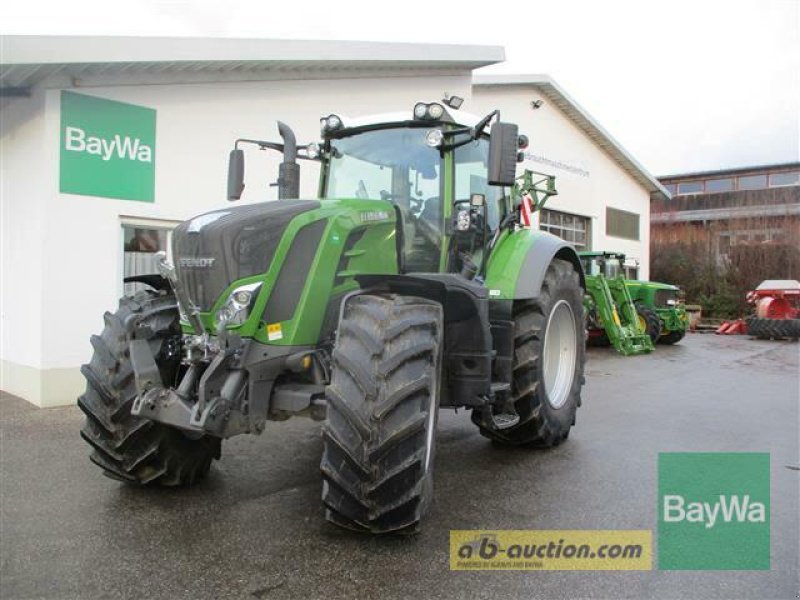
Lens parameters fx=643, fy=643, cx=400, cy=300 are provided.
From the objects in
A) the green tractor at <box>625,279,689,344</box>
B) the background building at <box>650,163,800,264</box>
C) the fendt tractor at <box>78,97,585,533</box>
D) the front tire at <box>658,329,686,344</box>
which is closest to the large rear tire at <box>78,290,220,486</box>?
the fendt tractor at <box>78,97,585,533</box>

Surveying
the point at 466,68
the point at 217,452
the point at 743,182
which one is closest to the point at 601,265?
the point at 466,68

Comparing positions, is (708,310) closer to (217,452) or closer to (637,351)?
(637,351)

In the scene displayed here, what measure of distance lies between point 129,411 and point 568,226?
52.5ft

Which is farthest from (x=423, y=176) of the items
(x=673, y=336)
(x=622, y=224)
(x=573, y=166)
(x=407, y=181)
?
(x=622, y=224)

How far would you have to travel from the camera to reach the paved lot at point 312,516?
2.94 m

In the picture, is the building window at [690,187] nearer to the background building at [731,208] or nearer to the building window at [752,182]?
A: the background building at [731,208]

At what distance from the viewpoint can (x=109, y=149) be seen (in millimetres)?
7027

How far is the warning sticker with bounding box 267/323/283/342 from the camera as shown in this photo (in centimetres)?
352

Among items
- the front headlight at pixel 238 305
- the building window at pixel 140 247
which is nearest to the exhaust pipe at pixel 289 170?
the front headlight at pixel 238 305

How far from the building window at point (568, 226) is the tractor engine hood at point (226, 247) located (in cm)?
1391

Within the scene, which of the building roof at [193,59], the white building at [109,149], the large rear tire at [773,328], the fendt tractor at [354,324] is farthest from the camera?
the large rear tire at [773,328]

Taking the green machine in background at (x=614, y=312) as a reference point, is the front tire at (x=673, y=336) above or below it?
below

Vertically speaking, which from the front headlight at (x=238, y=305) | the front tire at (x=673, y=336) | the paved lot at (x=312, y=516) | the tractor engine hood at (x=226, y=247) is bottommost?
the paved lot at (x=312, y=516)

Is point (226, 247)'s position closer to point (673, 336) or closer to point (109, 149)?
point (109, 149)
